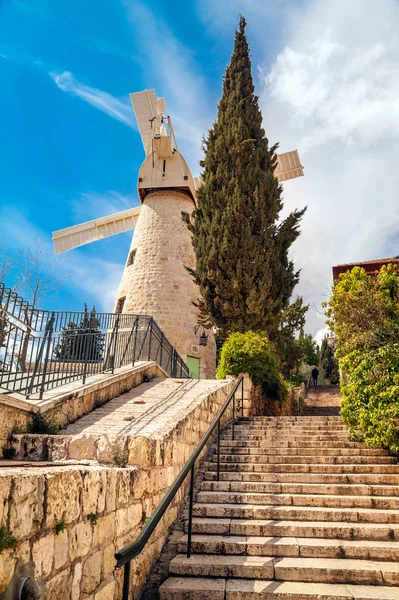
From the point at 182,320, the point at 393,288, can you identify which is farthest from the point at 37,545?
the point at 182,320

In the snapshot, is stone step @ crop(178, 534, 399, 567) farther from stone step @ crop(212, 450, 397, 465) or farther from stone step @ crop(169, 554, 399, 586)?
stone step @ crop(212, 450, 397, 465)

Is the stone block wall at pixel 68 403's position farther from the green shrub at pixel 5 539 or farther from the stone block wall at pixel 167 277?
the stone block wall at pixel 167 277

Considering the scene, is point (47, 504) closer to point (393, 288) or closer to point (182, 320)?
point (393, 288)

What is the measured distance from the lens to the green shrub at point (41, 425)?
20.1 ft

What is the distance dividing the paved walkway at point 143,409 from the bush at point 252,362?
1112 mm

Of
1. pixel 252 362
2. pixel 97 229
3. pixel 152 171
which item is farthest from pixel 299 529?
pixel 97 229

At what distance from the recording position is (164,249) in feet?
64.3

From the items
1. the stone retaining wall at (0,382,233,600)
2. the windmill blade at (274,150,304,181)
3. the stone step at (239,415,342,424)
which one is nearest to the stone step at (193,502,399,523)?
the stone retaining wall at (0,382,233,600)

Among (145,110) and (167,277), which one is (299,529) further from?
(145,110)

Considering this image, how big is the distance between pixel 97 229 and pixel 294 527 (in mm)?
23584

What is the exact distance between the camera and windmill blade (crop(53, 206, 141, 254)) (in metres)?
25.1

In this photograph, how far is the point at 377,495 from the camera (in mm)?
5168

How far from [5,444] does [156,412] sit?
2.50 m

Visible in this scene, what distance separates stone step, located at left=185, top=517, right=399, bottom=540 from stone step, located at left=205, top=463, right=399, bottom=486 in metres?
0.98
